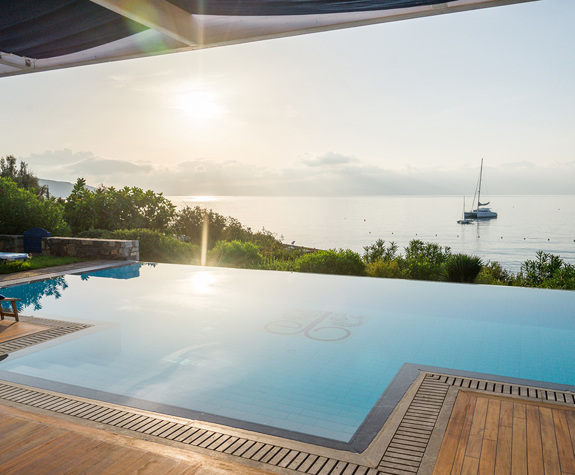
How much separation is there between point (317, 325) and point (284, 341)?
79 centimetres

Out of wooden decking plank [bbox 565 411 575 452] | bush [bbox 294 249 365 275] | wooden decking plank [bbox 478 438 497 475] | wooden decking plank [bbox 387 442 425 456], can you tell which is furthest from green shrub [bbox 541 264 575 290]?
wooden decking plank [bbox 387 442 425 456]

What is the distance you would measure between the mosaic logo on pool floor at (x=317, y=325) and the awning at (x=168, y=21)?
365 cm

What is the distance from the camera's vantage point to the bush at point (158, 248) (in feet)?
41.0

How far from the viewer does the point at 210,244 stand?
50.8ft

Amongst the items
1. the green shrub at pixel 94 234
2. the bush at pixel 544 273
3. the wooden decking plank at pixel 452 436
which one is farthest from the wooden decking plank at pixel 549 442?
the green shrub at pixel 94 234

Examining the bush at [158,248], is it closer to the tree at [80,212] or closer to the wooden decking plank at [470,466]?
the tree at [80,212]

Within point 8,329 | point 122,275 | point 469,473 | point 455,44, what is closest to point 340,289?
point 122,275

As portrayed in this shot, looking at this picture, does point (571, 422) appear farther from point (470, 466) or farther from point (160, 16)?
point (160, 16)

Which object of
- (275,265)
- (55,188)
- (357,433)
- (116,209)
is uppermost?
(55,188)

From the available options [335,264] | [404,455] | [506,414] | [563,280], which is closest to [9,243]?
[335,264]

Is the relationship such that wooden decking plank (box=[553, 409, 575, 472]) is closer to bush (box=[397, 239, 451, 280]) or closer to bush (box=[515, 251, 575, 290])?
bush (box=[397, 239, 451, 280])

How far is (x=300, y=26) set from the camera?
278 cm

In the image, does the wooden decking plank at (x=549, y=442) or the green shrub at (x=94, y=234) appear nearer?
the wooden decking plank at (x=549, y=442)

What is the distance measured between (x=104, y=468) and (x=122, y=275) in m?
7.69
